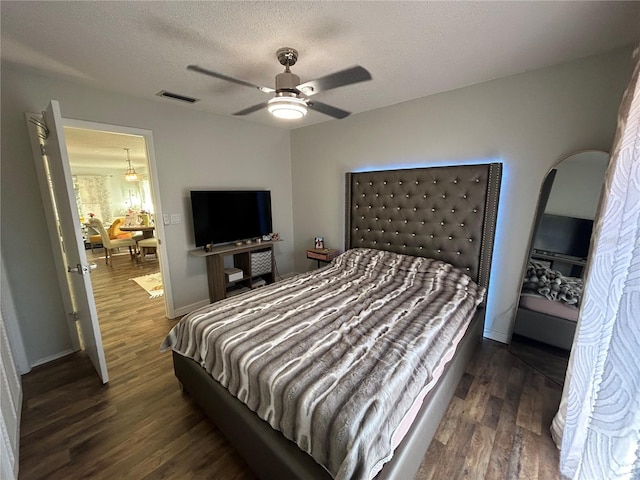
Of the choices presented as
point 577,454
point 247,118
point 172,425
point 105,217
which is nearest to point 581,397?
point 577,454

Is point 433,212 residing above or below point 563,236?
A: above

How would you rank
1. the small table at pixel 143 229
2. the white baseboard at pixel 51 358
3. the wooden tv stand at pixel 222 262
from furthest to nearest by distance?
the small table at pixel 143 229
the wooden tv stand at pixel 222 262
the white baseboard at pixel 51 358

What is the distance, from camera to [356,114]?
3.19m

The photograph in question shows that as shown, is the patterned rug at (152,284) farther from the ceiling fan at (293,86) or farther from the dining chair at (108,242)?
the ceiling fan at (293,86)

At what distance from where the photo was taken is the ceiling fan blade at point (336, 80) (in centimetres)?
149

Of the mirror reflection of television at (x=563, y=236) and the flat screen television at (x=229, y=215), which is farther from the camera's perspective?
the flat screen television at (x=229, y=215)

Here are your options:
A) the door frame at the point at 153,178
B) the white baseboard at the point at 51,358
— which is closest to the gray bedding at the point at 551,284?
the door frame at the point at 153,178

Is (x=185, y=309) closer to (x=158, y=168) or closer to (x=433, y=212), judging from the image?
(x=158, y=168)

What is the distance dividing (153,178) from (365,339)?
2719mm

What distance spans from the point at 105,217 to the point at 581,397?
34.5 feet

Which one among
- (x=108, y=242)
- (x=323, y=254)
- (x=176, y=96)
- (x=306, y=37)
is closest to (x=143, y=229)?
(x=108, y=242)

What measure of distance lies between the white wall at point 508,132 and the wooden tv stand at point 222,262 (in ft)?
5.24

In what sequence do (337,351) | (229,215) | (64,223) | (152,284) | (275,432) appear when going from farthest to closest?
1. (152,284)
2. (229,215)
3. (64,223)
4. (337,351)
5. (275,432)

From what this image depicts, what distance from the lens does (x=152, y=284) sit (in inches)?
164
